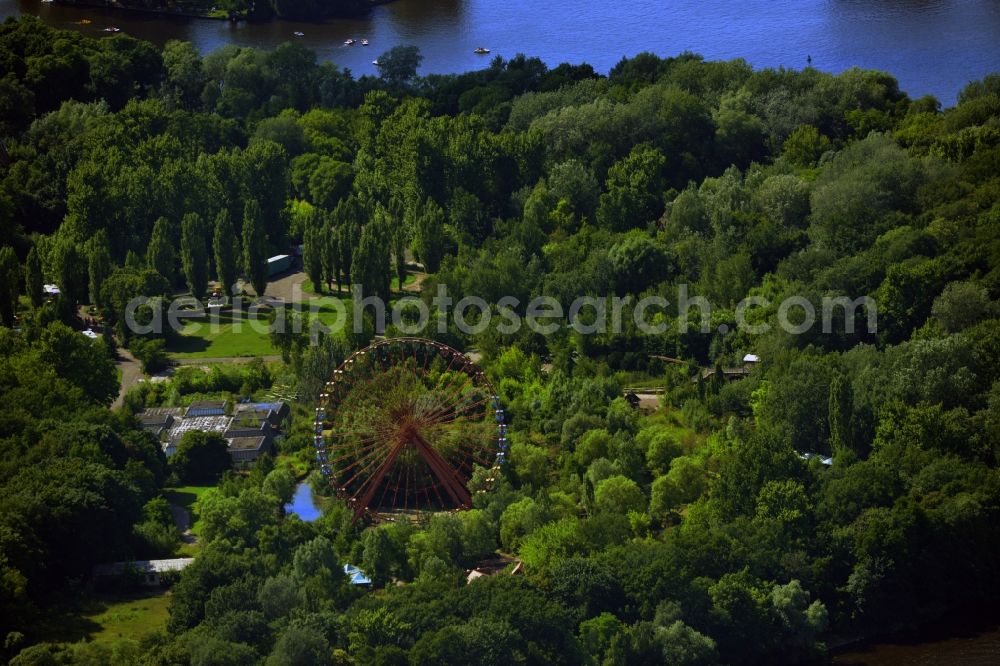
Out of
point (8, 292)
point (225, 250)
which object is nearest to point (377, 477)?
point (225, 250)

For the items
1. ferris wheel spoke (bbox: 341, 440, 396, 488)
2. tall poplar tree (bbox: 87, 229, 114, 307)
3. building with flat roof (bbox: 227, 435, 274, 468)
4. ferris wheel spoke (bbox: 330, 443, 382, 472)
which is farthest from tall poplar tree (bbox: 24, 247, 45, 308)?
ferris wheel spoke (bbox: 341, 440, 396, 488)

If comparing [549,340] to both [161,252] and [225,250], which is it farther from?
[161,252]

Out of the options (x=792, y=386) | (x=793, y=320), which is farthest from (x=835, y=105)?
(x=792, y=386)

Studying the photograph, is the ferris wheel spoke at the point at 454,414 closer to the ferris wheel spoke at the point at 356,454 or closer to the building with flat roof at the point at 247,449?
the ferris wheel spoke at the point at 356,454

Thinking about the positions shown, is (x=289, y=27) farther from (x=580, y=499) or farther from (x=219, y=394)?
(x=580, y=499)

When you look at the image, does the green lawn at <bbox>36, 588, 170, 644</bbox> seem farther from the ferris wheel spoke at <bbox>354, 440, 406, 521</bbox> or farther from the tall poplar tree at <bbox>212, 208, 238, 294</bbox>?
the tall poplar tree at <bbox>212, 208, 238, 294</bbox>
